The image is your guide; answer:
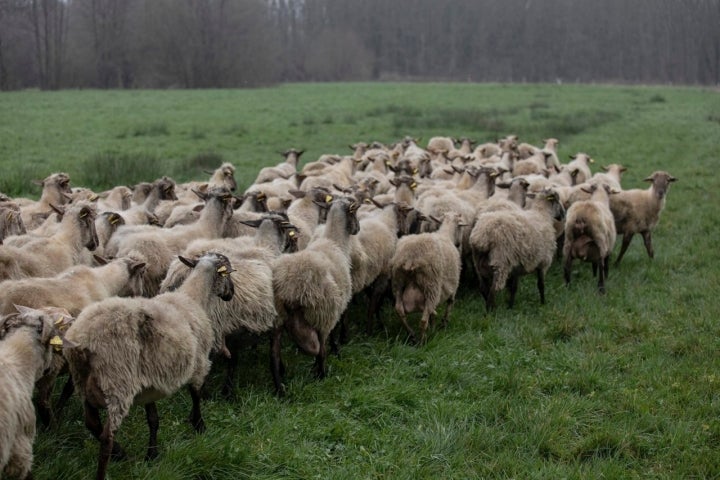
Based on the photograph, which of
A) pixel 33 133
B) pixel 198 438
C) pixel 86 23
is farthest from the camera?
pixel 86 23

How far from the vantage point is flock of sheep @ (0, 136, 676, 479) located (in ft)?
14.9

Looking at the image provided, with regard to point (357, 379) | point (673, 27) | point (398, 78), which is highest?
point (673, 27)

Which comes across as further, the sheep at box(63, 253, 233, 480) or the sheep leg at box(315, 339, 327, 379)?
the sheep leg at box(315, 339, 327, 379)

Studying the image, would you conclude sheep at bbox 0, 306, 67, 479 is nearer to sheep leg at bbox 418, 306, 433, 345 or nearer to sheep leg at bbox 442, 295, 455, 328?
sheep leg at bbox 418, 306, 433, 345

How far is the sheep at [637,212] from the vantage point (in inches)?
426

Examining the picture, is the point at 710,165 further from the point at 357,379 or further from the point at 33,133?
the point at 33,133

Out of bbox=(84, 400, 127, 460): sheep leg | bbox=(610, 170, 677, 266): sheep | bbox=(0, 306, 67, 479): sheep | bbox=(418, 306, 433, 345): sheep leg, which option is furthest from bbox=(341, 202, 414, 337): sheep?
bbox=(610, 170, 677, 266): sheep

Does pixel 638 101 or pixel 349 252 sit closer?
pixel 349 252

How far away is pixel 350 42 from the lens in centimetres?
7775

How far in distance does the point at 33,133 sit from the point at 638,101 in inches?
1212

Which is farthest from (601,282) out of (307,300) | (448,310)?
(307,300)

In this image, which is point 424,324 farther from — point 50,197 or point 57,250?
point 50,197

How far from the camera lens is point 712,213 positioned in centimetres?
1310

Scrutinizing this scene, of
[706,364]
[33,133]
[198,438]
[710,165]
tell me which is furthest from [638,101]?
[198,438]
